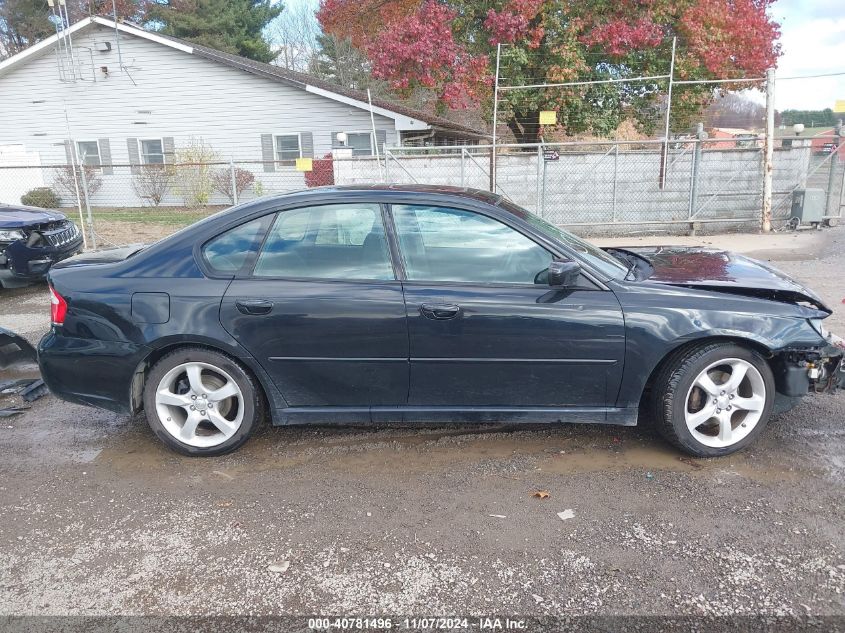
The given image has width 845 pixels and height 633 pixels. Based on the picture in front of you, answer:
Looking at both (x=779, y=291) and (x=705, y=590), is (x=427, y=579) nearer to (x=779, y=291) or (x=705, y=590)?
(x=705, y=590)

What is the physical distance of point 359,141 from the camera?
63.8ft

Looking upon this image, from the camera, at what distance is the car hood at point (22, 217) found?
26.1 feet

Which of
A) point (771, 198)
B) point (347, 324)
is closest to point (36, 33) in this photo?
point (771, 198)

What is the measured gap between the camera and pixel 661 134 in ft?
54.9

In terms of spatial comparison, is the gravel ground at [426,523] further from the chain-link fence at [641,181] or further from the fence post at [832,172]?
the fence post at [832,172]

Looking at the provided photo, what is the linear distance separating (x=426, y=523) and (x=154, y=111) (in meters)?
20.6

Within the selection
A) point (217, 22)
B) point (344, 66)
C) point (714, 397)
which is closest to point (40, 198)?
point (217, 22)

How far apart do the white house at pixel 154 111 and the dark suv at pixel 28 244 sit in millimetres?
10838

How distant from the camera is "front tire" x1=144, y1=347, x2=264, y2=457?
12.1 feet

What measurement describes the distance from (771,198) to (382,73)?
32.4 ft

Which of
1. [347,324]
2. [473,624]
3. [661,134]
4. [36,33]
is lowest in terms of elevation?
[473,624]

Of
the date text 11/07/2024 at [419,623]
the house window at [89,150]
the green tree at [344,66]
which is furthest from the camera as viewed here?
the green tree at [344,66]

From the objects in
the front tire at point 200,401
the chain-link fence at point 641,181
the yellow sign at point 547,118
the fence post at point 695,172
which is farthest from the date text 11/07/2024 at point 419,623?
the yellow sign at point 547,118

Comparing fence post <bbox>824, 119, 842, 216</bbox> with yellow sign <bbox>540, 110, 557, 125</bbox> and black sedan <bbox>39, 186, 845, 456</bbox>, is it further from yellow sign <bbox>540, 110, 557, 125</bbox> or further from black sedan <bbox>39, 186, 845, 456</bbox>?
black sedan <bbox>39, 186, 845, 456</bbox>
